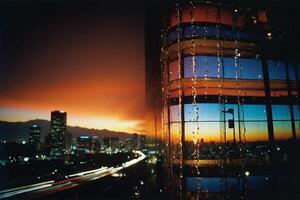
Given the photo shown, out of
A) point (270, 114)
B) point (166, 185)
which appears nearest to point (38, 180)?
point (166, 185)

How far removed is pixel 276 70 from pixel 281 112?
10.1ft

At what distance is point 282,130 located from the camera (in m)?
18.7

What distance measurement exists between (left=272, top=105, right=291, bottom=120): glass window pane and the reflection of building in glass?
67mm

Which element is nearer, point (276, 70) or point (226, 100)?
point (226, 100)

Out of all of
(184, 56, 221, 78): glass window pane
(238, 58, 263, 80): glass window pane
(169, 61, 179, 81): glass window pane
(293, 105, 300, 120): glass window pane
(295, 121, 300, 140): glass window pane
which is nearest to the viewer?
(184, 56, 221, 78): glass window pane

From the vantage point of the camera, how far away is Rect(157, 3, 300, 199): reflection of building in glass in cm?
1738

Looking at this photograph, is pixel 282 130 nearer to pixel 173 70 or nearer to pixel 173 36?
pixel 173 70

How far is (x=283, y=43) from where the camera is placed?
18.8 meters

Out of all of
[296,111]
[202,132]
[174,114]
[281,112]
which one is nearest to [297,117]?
[296,111]

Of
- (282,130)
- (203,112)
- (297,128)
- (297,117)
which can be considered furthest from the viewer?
(297,117)

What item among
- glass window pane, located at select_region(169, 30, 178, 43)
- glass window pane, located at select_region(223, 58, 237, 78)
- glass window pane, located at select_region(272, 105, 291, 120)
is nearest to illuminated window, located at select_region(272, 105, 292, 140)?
glass window pane, located at select_region(272, 105, 291, 120)

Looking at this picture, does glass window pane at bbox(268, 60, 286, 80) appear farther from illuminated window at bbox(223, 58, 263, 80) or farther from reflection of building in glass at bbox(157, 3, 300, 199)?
illuminated window at bbox(223, 58, 263, 80)

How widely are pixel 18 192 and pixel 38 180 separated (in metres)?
19.7

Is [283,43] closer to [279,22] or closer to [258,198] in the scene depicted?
[279,22]
